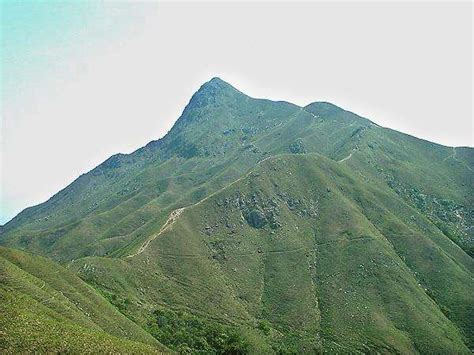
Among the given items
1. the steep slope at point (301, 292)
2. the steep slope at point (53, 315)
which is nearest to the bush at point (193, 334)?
the steep slope at point (301, 292)

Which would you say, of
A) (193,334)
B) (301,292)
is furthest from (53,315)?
(301,292)

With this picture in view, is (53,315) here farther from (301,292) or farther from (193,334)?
(301,292)

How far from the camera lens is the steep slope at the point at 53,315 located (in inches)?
2921

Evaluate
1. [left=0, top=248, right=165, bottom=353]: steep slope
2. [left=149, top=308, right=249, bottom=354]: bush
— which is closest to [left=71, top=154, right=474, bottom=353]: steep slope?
→ [left=149, top=308, right=249, bottom=354]: bush

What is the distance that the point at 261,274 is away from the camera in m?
189

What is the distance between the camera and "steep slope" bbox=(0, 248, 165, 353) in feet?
243

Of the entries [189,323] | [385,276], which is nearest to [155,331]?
[189,323]

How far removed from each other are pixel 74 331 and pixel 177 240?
10798 centimetres

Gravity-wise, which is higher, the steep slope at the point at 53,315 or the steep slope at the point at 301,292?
the steep slope at the point at 53,315

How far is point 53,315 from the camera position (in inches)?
3558

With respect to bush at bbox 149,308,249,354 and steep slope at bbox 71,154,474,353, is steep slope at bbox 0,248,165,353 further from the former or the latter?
steep slope at bbox 71,154,474,353

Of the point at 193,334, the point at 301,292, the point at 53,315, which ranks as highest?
the point at 53,315

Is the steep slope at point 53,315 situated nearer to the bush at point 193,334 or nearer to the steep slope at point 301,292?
the bush at point 193,334

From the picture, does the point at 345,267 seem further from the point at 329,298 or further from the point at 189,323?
the point at 189,323
